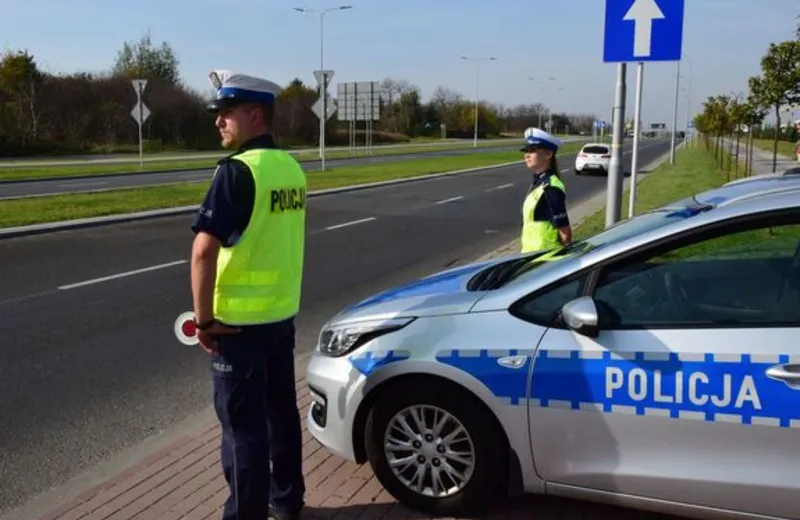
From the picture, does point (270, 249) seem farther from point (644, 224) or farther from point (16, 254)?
point (16, 254)

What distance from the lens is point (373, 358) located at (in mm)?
3266

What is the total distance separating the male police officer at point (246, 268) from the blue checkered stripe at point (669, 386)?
1.10m

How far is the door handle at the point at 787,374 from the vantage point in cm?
258

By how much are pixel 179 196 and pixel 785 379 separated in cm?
1782

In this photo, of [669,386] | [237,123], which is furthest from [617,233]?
[237,123]

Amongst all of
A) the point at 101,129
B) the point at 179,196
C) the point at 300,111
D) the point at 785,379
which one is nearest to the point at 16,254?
the point at 179,196

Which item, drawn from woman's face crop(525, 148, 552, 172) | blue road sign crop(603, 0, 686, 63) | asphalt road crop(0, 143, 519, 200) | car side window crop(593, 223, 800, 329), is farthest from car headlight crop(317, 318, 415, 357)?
asphalt road crop(0, 143, 519, 200)

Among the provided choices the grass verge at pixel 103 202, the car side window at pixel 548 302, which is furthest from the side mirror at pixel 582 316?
the grass verge at pixel 103 202

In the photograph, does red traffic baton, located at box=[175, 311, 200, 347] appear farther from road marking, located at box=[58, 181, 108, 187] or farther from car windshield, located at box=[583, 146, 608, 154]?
car windshield, located at box=[583, 146, 608, 154]

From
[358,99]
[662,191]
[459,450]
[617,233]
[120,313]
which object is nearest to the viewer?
[459,450]

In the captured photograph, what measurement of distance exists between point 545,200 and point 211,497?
2721mm

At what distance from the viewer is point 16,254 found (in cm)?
1051

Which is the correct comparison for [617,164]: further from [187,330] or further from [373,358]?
[187,330]

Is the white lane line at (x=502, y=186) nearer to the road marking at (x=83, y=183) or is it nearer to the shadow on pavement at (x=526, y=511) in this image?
the road marking at (x=83, y=183)
